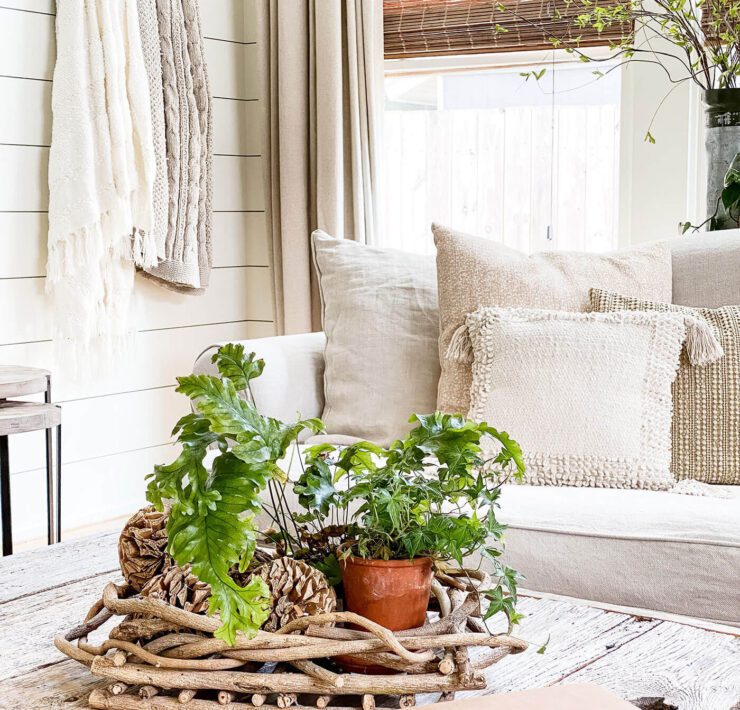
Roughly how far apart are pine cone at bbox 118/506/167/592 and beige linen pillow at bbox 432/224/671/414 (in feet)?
3.48

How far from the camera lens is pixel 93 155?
2.86 m

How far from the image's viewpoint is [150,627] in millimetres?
888

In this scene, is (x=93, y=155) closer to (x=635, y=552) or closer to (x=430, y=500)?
(x=635, y=552)

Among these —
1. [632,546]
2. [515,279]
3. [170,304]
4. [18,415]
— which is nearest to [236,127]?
[170,304]

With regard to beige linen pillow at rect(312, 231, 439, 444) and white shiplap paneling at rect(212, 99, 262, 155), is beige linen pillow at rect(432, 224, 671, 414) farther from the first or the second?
white shiplap paneling at rect(212, 99, 262, 155)

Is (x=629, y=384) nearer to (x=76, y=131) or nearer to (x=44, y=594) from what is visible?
(x=44, y=594)

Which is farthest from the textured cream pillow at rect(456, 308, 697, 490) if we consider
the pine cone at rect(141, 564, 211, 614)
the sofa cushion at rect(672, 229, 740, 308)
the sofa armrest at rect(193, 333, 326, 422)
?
the pine cone at rect(141, 564, 211, 614)

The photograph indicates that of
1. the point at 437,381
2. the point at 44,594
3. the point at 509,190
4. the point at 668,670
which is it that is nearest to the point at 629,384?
the point at 437,381

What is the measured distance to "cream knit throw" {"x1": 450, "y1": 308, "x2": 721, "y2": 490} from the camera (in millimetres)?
1773

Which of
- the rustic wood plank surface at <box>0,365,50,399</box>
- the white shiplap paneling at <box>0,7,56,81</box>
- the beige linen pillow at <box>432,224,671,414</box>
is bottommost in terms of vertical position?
the rustic wood plank surface at <box>0,365,50,399</box>

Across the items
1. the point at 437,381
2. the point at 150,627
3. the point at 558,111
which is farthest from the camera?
the point at 558,111

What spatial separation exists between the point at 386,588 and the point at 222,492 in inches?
8.1

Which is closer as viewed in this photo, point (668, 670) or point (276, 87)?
point (668, 670)

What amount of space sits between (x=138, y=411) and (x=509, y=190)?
1.43 meters
